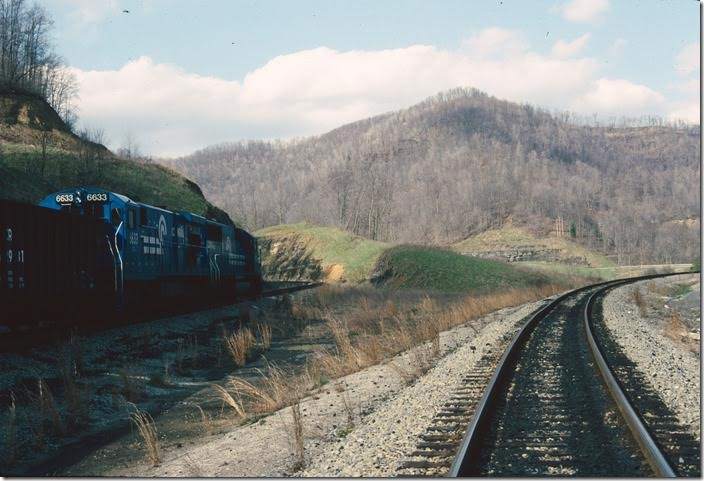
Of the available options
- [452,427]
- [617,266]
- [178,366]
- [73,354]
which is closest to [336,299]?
[178,366]

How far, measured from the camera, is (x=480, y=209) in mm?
155625

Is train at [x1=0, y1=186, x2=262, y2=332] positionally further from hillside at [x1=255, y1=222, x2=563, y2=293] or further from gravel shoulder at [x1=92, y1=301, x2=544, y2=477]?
hillside at [x1=255, y1=222, x2=563, y2=293]

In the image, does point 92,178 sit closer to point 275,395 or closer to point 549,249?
point 275,395

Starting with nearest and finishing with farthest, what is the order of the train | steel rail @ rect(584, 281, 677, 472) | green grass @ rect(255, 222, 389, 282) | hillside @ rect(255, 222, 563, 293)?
steel rail @ rect(584, 281, 677, 472)
the train
hillside @ rect(255, 222, 563, 293)
green grass @ rect(255, 222, 389, 282)

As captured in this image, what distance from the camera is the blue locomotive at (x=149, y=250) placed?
19.3m

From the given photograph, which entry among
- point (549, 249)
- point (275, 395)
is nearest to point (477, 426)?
point (275, 395)

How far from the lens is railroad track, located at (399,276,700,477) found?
6.28 m

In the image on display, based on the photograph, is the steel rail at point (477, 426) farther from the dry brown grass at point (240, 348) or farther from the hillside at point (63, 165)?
the hillside at point (63, 165)

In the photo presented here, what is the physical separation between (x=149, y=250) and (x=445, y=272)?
36.3 m

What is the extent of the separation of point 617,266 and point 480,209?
79.1m

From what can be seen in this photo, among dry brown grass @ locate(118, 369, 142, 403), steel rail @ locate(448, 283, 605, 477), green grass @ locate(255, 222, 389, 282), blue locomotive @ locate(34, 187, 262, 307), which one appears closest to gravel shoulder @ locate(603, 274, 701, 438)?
steel rail @ locate(448, 283, 605, 477)

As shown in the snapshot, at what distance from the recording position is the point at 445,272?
180 feet

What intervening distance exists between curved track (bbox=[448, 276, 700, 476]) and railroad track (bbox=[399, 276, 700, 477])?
0.01m

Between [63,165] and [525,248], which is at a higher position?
[63,165]
